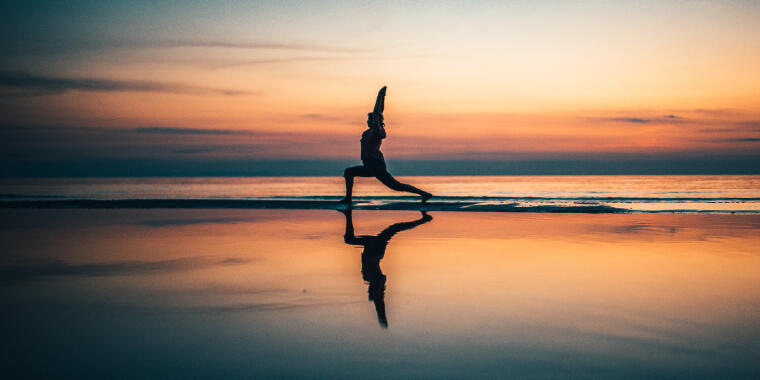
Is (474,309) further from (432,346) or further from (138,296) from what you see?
(138,296)

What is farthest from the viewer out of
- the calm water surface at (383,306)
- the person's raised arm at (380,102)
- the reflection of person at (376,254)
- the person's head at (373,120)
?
the person's raised arm at (380,102)

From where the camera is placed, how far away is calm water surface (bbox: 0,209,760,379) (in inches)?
105

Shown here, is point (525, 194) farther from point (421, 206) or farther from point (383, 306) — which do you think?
point (383, 306)

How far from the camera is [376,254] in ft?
20.6

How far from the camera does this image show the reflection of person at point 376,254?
3.98m

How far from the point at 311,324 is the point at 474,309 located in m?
1.12

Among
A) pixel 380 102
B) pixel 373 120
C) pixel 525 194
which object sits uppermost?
pixel 380 102

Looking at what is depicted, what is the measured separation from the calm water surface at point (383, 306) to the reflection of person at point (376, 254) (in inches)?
1.3

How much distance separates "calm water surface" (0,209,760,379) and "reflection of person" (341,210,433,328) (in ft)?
0.11

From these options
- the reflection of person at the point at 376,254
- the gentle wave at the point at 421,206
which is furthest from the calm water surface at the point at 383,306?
the gentle wave at the point at 421,206

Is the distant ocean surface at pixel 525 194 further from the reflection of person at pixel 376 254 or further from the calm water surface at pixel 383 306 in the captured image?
the calm water surface at pixel 383 306

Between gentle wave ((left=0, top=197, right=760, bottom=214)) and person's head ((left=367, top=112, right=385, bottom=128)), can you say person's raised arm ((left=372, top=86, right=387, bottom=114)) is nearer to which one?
person's head ((left=367, top=112, right=385, bottom=128))

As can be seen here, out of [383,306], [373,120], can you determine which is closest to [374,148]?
[373,120]

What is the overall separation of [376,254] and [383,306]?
8.17ft
